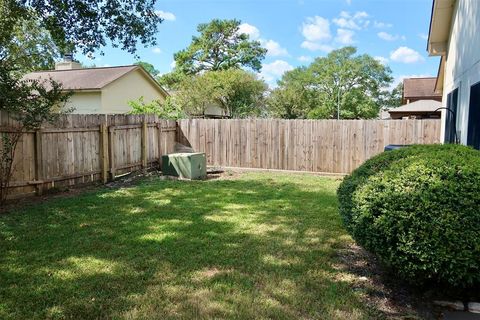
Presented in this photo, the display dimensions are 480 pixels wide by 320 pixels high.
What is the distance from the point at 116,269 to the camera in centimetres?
397

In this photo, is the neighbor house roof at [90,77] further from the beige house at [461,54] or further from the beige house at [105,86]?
the beige house at [461,54]

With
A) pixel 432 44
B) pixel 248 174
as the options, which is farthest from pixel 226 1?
pixel 432 44

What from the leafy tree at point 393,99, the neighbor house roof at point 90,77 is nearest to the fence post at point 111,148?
the neighbor house roof at point 90,77

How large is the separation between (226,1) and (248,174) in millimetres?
7504

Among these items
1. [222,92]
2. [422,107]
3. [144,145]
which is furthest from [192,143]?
[222,92]

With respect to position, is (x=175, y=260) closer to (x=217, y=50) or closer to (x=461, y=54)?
(x=461, y=54)

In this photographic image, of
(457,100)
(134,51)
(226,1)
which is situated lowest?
(457,100)

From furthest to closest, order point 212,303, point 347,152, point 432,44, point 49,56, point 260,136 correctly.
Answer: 1. point 49,56
2. point 260,136
3. point 347,152
4. point 432,44
5. point 212,303

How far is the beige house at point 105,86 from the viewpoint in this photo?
17.7 metres

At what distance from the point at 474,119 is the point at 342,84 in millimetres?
39782

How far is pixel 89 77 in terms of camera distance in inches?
748

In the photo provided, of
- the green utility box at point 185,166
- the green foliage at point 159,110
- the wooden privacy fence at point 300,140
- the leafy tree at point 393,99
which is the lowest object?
the green utility box at point 185,166

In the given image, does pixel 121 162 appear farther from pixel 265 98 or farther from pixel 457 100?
pixel 265 98

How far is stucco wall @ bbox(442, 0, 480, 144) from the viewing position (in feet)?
16.5
